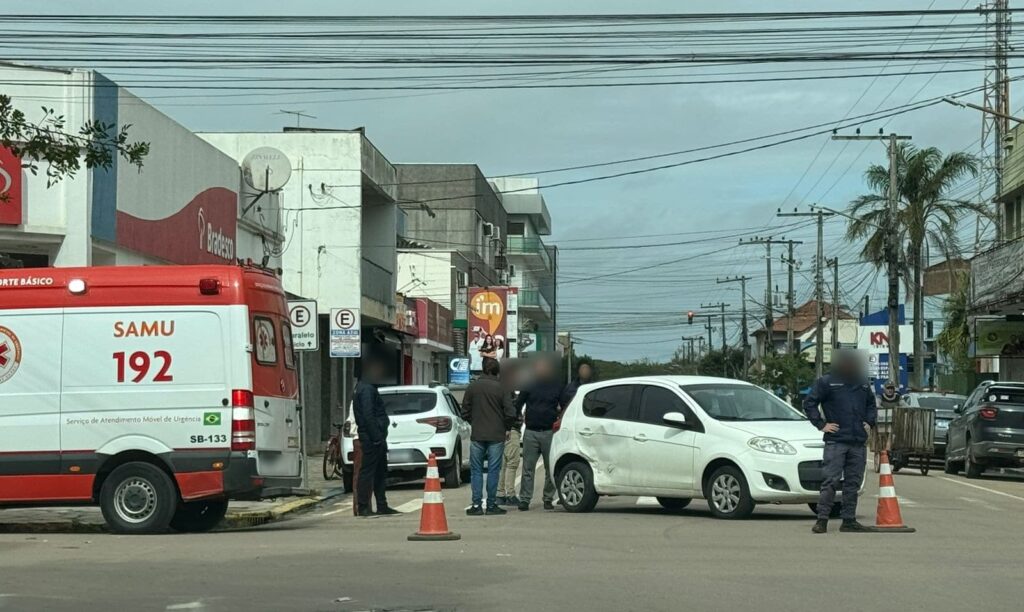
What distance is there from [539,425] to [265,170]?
45.1ft

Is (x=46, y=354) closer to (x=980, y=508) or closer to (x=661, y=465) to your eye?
(x=661, y=465)

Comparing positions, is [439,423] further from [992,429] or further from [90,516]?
[992,429]

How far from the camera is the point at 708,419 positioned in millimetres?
15281

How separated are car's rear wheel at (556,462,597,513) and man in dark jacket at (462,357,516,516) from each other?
0.80 m

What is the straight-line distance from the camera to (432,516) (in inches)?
511

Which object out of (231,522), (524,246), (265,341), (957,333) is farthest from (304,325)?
(524,246)

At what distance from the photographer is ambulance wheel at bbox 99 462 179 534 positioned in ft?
45.2

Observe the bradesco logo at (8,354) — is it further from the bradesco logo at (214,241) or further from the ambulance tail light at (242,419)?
the bradesco logo at (214,241)

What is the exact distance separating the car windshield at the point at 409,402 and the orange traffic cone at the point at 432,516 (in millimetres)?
8673

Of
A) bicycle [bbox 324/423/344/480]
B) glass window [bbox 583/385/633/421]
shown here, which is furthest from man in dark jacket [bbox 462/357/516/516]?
bicycle [bbox 324/423/344/480]

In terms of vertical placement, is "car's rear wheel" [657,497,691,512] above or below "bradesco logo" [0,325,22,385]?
below

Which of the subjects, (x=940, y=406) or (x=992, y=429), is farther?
(x=940, y=406)

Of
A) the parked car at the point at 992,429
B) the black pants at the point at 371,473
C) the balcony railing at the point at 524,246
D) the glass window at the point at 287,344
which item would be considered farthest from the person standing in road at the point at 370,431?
the balcony railing at the point at 524,246

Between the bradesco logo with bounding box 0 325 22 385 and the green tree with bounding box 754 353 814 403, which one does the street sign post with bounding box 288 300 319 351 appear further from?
the green tree with bounding box 754 353 814 403
